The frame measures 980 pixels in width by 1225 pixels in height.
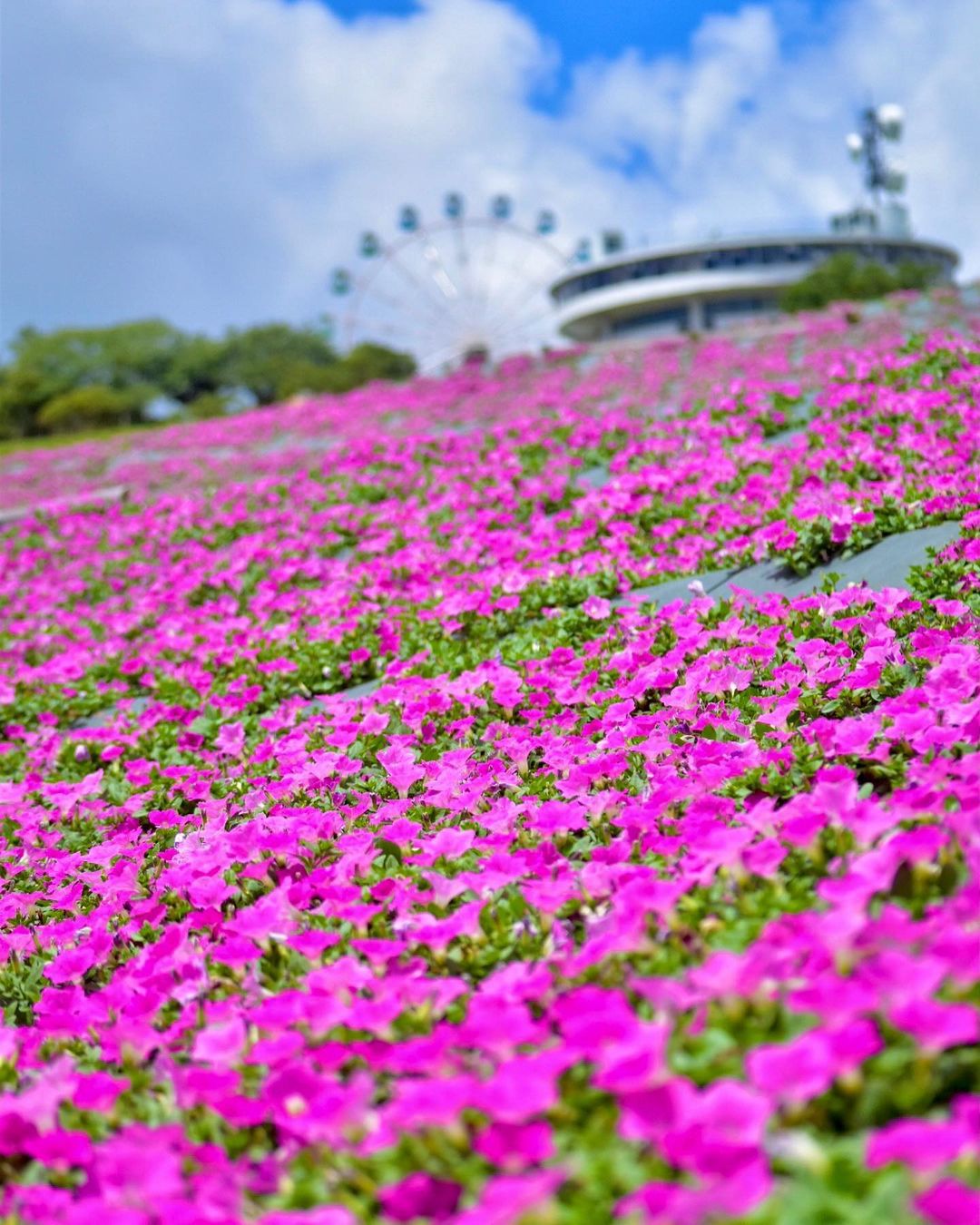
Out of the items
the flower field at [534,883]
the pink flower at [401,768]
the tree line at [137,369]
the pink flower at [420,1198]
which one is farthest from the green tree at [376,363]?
the pink flower at [420,1198]

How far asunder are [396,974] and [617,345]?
74.8ft

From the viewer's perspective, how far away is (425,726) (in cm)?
483

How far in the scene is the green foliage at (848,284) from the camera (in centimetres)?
4172

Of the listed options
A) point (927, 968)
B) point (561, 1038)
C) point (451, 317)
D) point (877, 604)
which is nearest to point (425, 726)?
point (877, 604)

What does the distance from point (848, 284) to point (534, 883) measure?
146 feet

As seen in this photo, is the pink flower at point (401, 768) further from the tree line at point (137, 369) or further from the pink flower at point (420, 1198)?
the tree line at point (137, 369)

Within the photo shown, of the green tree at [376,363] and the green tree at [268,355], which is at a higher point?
the green tree at [268,355]

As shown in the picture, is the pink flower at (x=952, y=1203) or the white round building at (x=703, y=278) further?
the white round building at (x=703, y=278)

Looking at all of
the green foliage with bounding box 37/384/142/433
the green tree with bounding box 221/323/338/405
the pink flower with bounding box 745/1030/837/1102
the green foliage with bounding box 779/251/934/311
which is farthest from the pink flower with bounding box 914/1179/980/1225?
the green tree with bounding box 221/323/338/405

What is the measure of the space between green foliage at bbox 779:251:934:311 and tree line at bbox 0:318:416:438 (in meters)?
22.8

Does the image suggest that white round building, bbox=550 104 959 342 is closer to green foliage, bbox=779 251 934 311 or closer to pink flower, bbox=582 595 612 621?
green foliage, bbox=779 251 934 311

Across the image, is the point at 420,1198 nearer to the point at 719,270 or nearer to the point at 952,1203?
the point at 952,1203

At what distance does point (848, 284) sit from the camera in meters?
43.0

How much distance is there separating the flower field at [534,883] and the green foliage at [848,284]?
120 feet
